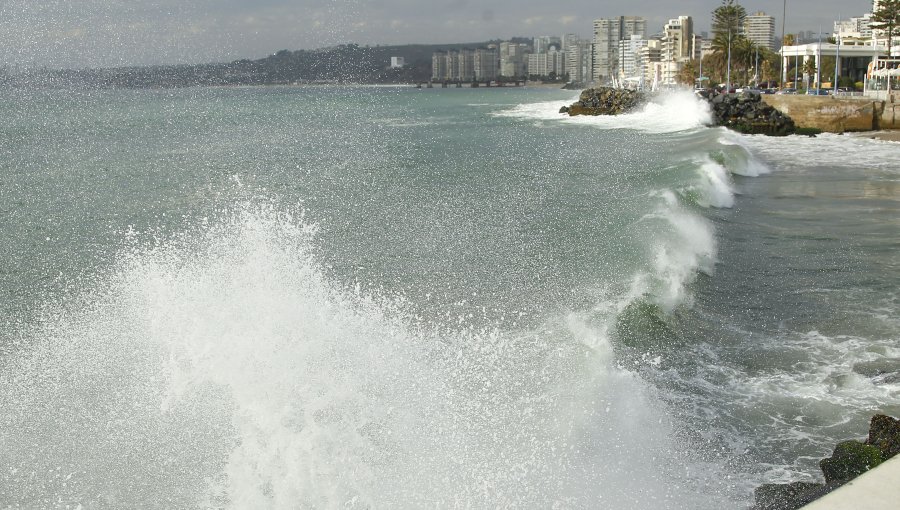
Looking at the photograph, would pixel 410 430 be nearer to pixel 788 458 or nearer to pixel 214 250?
pixel 788 458

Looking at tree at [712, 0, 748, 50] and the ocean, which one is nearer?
the ocean

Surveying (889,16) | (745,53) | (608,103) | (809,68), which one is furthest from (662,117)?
(745,53)

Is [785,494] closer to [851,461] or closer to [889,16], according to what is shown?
[851,461]

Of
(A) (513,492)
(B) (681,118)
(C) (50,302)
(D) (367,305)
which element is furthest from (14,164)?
(B) (681,118)

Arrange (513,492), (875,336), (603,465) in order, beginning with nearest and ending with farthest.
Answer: (513,492)
(603,465)
(875,336)

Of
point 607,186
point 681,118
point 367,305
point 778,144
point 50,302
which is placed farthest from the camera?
point 681,118

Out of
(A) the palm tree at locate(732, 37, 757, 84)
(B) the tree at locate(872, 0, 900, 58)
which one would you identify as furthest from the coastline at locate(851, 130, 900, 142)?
(A) the palm tree at locate(732, 37, 757, 84)

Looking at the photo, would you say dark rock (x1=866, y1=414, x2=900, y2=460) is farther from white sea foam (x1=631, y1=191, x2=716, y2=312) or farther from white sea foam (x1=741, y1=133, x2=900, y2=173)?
white sea foam (x1=741, y1=133, x2=900, y2=173)
